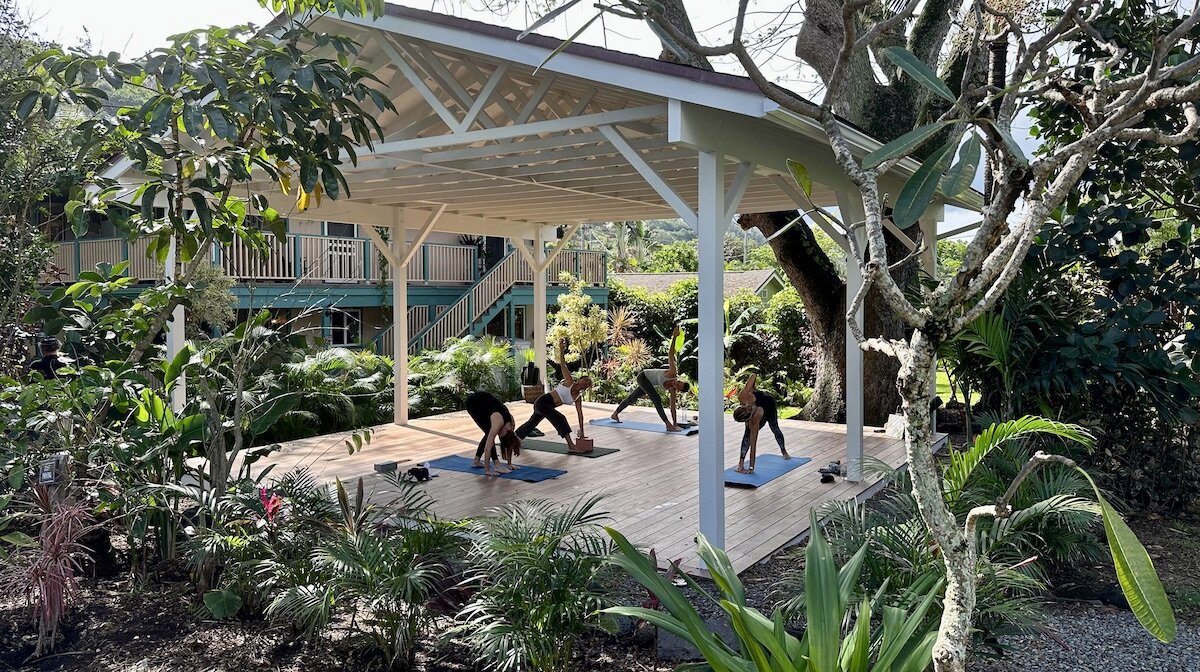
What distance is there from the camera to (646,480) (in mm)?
7371

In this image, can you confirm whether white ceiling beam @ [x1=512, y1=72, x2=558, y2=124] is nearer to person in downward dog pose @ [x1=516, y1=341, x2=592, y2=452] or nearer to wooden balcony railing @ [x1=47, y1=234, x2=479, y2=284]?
person in downward dog pose @ [x1=516, y1=341, x2=592, y2=452]

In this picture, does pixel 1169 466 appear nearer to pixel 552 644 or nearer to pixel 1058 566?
pixel 1058 566

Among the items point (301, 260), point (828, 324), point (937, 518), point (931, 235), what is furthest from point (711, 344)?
point (301, 260)

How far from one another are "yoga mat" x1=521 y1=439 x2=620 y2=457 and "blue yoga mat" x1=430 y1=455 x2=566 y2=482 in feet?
2.60

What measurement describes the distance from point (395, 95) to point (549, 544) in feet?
16.3

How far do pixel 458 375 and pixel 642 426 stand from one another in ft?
11.2

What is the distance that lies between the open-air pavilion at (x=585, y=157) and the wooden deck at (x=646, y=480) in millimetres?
79

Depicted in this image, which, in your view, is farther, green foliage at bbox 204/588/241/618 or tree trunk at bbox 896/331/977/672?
green foliage at bbox 204/588/241/618

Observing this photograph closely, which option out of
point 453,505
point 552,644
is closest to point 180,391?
point 453,505

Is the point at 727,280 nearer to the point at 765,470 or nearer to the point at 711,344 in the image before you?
the point at 765,470

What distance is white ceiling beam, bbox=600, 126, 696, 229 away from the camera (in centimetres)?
487

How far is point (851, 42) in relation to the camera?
249cm


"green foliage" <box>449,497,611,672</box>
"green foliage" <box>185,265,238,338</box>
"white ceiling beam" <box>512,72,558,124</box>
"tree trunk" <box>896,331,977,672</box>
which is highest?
"white ceiling beam" <box>512,72,558,124</box>

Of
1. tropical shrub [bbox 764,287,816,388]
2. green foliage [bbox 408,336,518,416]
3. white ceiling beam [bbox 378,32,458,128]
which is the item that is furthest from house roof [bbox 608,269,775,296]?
white ceiling beam [bbox 378,32,458,128]
